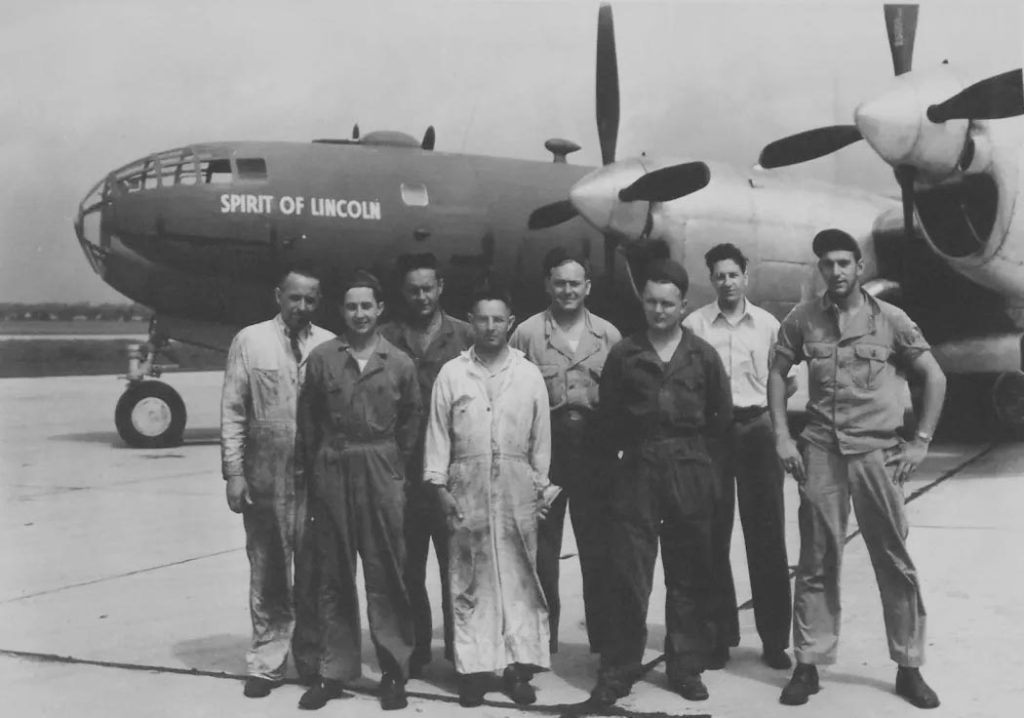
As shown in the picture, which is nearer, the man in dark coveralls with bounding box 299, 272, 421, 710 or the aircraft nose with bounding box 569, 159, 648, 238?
the man in dark coveralls with bounding box 299, 272, 421, 710

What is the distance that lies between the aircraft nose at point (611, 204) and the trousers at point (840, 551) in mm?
6287

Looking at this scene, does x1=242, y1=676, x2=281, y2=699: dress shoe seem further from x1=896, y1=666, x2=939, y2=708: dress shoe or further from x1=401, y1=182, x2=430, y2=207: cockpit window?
x1=401, y1=182, x2=430, y2=207: cockpit window

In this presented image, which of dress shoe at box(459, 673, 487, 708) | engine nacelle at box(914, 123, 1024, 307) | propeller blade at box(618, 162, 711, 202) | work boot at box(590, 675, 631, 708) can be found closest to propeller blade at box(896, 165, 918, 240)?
engine nacelle at box(914, 123, 1024, 307)

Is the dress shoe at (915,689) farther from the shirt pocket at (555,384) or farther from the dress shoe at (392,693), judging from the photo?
→ the dress shoe at (392,693)

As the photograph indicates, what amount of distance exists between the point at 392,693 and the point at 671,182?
Result: 6.80m

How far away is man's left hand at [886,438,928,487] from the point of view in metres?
4.06

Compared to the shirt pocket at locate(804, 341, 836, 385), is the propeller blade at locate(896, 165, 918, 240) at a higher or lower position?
higher

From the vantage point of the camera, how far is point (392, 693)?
159 inches

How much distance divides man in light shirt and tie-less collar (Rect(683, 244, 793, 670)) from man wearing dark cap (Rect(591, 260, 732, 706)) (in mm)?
336

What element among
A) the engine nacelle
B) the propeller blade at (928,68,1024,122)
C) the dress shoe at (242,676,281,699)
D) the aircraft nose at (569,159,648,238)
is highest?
the propeller blade at (928,68,1024,122)

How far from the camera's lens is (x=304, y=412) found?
4301mm

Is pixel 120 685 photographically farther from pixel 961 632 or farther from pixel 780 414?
pixel 961 632

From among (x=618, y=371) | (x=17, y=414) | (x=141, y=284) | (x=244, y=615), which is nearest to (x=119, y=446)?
(x=141, y=284)

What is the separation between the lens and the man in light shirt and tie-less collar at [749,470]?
15.0 feet
